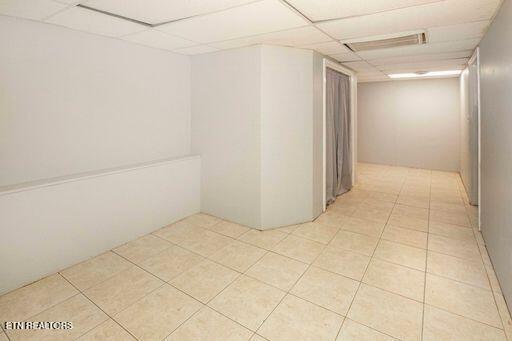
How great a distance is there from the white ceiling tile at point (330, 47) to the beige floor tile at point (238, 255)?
8.59 feet

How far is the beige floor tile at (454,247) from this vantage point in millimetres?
2918

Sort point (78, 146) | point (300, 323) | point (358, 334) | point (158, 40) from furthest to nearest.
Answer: point (158, 40) < point (78, 146) < point (300, 323) < point (358, 334)

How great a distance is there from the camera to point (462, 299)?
2.21m

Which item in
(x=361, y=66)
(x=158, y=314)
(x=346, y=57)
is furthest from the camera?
(x=361, y=66)

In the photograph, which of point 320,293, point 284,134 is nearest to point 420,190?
point 284,134

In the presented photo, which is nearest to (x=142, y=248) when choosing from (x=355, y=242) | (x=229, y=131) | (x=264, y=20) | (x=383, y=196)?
(x=229, y=131)

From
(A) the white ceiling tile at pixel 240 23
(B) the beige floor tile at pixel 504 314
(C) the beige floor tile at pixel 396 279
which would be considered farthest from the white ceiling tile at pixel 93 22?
(B) the beige floor tile at pixel 504 314

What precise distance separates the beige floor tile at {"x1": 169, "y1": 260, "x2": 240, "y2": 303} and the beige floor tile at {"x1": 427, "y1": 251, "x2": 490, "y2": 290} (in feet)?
6.59

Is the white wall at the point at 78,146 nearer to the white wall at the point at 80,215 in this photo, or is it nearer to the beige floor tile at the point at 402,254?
the white wall at the point at 80,215

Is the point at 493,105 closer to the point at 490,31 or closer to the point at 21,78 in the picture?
the point at 490,31

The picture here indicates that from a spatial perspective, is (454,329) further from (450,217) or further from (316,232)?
(450,217)

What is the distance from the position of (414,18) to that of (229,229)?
312 centimetres

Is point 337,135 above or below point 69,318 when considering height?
above

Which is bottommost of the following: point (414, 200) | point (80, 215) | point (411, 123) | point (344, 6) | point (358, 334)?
point (358, 334)
